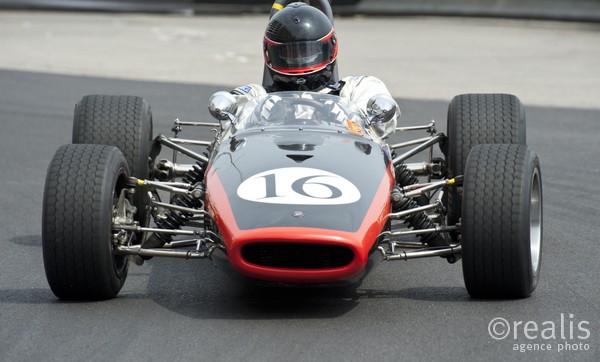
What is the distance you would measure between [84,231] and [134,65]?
12.9 m

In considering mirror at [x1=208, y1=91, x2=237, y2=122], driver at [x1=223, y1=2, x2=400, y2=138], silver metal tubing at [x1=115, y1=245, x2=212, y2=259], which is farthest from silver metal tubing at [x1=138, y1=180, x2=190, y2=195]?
driver at [x1=223, y1=2, x2=400, y2=138]

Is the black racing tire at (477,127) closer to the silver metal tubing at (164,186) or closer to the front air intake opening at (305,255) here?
the silver metal tubing at (164,186)

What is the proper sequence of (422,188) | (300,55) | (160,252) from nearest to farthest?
(160,252), (422,188), (300,55)

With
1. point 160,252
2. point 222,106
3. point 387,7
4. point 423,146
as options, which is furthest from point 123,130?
point 387,7

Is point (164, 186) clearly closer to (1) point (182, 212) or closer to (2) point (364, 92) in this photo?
(1) point (182, 212)

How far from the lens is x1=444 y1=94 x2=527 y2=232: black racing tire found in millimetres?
8617

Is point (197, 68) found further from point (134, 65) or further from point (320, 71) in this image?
point (320, 71)

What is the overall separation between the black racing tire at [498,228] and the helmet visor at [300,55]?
2079 mm

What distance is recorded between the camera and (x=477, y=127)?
28.4 ft

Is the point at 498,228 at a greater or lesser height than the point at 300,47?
lesser

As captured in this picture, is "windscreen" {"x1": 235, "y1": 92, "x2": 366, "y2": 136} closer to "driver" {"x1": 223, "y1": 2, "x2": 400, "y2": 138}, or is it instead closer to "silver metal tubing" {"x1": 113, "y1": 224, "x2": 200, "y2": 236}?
"driver" {"x1": 223, "y1": 2, "x2": 400, "y2": 138}

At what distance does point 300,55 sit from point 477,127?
4.42 feet

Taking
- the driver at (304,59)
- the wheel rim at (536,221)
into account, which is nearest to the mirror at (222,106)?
the driver at (304,59)

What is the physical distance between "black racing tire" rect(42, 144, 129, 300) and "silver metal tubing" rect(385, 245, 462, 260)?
5.19ft
